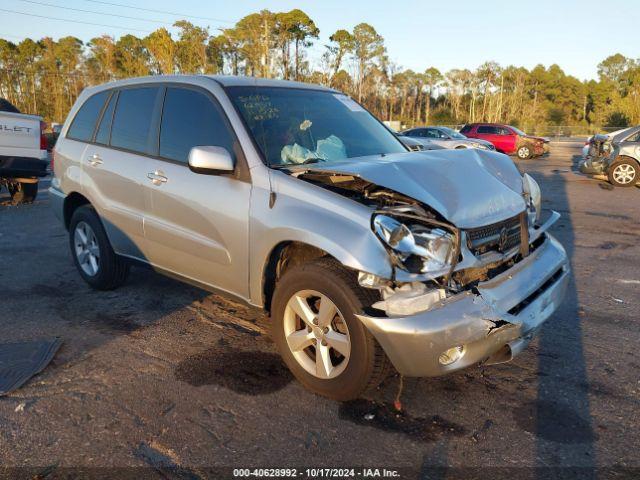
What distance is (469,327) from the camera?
267 cm

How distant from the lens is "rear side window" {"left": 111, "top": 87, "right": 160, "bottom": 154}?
169 inches

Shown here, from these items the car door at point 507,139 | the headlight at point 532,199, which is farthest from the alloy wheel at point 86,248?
the car door at point 507,139

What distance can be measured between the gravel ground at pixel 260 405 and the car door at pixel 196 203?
1.91 ft

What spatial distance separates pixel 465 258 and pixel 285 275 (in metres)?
1.04

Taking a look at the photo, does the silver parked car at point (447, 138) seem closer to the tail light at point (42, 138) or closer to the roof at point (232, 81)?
the tail light at point (42, 138)

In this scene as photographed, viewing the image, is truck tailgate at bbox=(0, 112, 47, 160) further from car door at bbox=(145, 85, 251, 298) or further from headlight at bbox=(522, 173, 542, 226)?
headlight at bbox=(522, 173, 542, 226)

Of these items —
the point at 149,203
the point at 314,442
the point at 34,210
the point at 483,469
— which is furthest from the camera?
the point at 34,210

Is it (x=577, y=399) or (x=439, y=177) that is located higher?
(x=439, y=177)

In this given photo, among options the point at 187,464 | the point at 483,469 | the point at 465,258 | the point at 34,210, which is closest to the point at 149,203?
the point at 187,464

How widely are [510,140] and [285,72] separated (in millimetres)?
30466

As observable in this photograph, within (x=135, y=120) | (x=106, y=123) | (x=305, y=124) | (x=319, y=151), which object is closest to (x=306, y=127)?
(x=305, y=124)

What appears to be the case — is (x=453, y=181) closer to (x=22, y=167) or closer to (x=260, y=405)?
(x=260, y=405)

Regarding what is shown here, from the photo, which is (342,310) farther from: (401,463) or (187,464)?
(187,464)

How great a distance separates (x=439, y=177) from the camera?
3.17m
